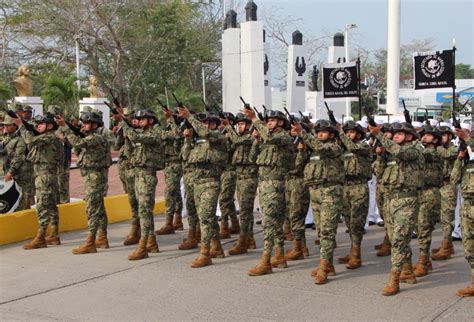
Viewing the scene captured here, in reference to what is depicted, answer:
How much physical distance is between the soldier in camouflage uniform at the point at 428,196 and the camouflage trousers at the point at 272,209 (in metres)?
1.64

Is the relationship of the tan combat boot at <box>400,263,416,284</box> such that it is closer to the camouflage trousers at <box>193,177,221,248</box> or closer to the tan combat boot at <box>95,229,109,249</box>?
the camouflage trousers at <box>193,177,221,248</box>

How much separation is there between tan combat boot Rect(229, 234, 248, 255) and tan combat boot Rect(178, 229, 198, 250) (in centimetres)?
63

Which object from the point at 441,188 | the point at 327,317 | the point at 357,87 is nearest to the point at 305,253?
the point at 441,188

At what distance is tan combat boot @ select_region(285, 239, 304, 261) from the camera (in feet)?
25.9

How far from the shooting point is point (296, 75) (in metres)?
25.2

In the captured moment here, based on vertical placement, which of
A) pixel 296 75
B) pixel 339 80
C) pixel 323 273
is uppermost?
pixel 296 75

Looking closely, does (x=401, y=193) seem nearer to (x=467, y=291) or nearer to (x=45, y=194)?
(x=467, y=291)

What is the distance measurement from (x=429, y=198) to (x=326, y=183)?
1369mm

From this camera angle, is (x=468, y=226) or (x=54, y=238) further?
(x=54, y=238)

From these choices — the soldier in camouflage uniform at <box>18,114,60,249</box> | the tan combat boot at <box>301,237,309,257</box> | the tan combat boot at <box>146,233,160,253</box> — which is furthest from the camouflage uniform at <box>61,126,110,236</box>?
the tan combat boot at <box>301,237,309,257</box>

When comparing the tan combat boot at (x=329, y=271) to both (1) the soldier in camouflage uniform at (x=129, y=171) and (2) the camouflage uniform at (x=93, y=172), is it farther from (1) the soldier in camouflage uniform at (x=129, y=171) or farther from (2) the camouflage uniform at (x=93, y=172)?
(2) the camouflage uniform at (x=93, y=172)

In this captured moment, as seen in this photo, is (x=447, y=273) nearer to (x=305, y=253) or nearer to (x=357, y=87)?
(x=305, y=253)

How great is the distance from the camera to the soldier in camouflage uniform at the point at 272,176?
7.14 metres

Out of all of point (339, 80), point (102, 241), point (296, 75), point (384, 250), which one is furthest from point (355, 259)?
point (296, 75)
